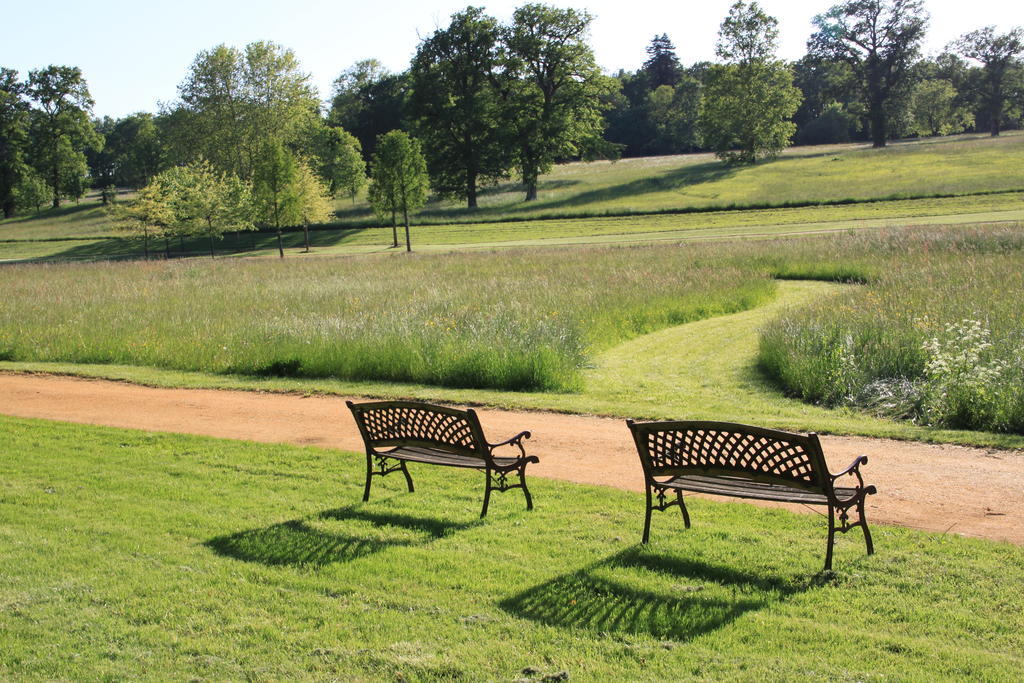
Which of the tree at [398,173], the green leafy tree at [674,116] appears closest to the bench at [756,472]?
the tree at [398,173]

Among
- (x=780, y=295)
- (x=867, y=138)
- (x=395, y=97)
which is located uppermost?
(x=395, y=97)

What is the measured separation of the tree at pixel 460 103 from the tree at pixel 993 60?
53680mm

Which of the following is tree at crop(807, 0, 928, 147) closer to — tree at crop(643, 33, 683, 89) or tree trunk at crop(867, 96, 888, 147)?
tree trunk at crop(867, 96, 888, 147)

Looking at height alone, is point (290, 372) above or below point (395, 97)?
below

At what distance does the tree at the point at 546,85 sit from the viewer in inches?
2933

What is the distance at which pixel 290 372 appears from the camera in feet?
55.1

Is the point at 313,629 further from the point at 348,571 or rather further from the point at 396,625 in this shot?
the point at 348,571

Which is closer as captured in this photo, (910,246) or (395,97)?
(910,246)

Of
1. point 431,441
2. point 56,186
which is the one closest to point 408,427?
point 431,441

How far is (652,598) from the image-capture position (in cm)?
566

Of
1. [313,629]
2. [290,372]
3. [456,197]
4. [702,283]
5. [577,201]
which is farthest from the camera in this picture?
[456,197]

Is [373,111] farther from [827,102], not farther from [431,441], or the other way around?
[431,441]

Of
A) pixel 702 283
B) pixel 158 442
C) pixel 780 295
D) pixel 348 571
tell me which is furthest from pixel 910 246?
pixel 348 571

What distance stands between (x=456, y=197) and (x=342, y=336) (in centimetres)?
6053
